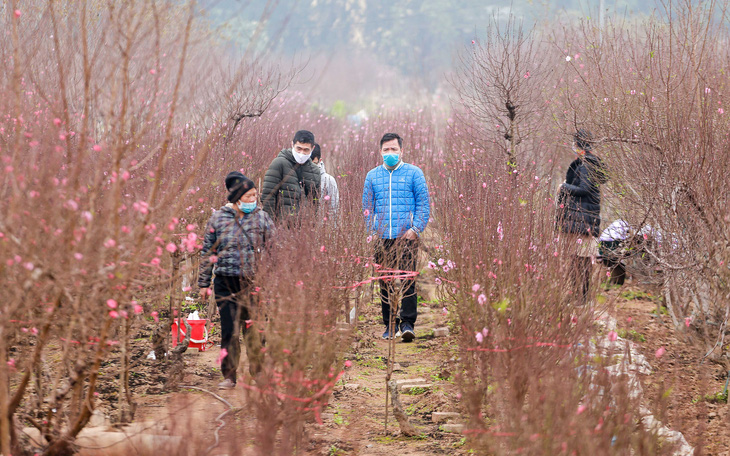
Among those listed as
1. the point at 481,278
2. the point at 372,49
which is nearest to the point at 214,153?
the point at 481,278

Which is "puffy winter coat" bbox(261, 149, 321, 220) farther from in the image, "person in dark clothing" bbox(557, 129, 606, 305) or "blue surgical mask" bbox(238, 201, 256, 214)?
"person in dark clothing" bbox(557, 129, 606, 305)

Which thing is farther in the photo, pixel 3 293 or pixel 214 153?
pixel 214 153

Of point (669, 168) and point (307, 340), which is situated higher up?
point (669, 168)

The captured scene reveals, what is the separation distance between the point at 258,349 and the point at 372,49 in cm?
7040

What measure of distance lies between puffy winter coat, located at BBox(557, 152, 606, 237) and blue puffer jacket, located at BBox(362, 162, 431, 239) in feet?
5.08

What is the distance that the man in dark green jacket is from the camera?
6.76 metres

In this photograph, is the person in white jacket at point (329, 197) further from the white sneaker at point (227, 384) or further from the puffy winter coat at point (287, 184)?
the white sneaker at point (227, 384)

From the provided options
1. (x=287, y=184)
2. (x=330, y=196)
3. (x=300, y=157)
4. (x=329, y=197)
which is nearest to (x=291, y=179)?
(x=287, y=184)

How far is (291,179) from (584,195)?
308cm

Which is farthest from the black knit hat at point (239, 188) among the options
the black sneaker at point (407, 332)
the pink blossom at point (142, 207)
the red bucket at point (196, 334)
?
the black sneaker at point (407, 332)

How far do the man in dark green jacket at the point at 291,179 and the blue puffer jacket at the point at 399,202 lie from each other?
0.65 meters

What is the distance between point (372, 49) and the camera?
72062 millimetres

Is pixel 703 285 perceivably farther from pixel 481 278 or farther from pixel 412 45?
pixel 412 45

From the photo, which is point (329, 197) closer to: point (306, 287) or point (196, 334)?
point (196, 334)
